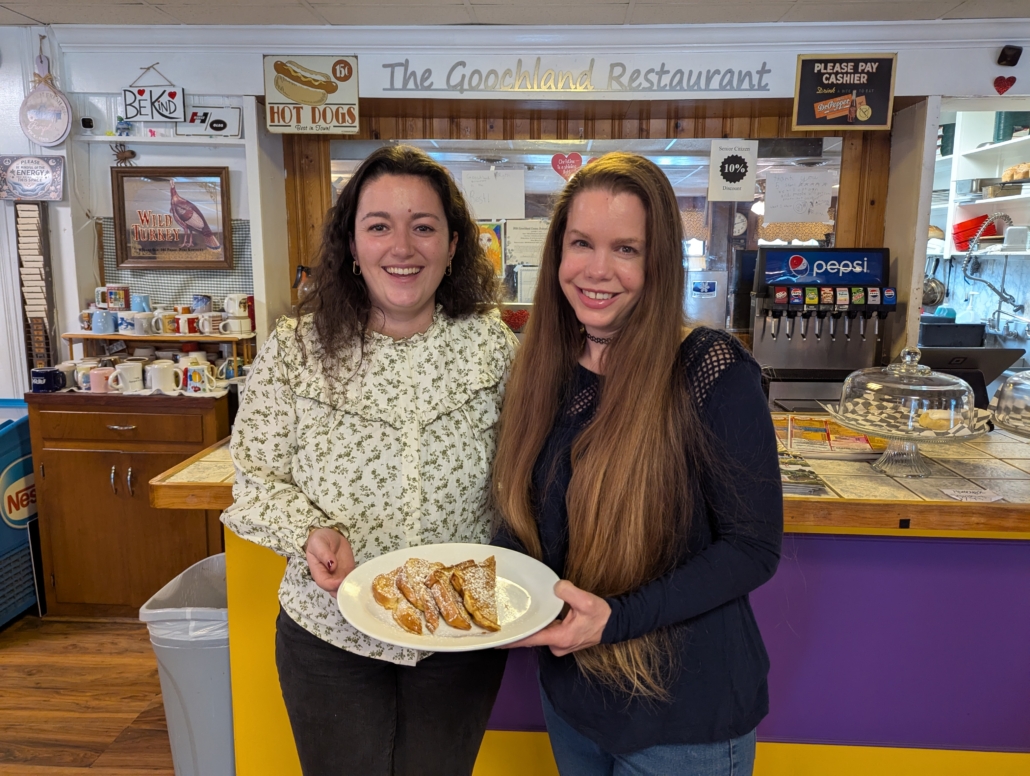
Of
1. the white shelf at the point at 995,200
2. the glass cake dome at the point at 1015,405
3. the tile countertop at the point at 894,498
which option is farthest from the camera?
the white shelf at the point at 995,200

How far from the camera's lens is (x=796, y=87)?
10.6 feet

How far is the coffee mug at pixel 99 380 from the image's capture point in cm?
322

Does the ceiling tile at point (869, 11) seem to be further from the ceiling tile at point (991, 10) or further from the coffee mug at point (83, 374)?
the coffee mug at point (83, 374)

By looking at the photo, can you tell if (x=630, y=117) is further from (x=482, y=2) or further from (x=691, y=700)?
(x=691, y=700)

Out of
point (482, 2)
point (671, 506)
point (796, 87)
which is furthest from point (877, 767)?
point (482, 2)

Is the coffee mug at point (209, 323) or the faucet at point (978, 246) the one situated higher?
the faucet at point (978, 246)

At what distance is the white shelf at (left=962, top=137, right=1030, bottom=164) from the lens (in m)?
4.25

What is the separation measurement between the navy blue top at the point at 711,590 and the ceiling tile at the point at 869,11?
2.54m

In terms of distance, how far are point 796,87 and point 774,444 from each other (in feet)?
8.91

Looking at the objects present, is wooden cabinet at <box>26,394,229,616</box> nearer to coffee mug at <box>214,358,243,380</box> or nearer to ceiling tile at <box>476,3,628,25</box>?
coffee mug at <box>214,358,243,380</box>

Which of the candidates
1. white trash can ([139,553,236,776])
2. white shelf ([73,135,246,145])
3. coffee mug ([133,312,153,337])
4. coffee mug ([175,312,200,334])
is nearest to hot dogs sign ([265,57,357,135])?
white shelf ([73,135,246,145])

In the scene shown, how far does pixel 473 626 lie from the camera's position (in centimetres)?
121

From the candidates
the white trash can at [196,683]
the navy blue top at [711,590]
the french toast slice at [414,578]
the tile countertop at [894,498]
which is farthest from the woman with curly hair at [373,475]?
the white trash can at [196,683]

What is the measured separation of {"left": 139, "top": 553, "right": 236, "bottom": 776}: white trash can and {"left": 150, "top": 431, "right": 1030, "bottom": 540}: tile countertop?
346 millimetres
